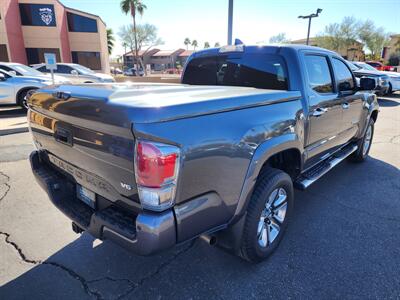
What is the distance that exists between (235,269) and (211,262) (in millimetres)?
228

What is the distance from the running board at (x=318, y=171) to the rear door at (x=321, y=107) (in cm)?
13

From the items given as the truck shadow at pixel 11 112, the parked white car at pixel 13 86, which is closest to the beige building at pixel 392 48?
the parked white car at pixel 13 86

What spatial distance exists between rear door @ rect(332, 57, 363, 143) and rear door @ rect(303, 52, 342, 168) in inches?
7.7

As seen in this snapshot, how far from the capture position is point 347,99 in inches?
155

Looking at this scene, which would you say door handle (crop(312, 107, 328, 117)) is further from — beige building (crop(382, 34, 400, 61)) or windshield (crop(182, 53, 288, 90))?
beige building (crop(382, 34, 400, 61))

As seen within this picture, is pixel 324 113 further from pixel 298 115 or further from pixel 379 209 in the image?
pixel 379 209

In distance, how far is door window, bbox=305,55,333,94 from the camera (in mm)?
3171

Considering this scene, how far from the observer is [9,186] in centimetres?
419

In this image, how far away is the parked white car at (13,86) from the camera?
9.47 metres

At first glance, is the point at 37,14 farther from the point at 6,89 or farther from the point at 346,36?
the point at 346,36

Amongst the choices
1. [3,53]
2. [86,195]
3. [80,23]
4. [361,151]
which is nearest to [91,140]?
[86,195]

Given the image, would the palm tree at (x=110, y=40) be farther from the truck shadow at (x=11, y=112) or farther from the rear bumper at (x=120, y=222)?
the rear bumper at (x=120, y=222)

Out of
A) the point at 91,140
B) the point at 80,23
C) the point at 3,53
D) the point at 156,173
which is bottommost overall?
the point at 156,173

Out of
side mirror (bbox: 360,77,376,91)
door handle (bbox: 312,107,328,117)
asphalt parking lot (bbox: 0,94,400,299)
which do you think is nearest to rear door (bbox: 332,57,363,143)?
side mirror (bbox: 360,77,376,91)
